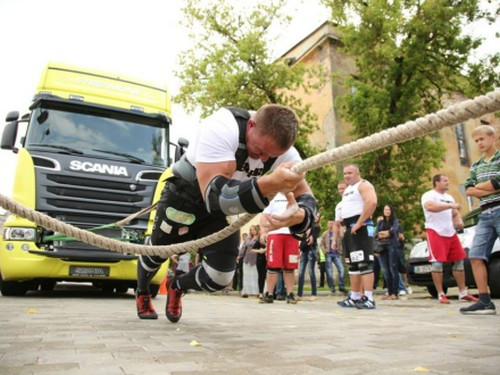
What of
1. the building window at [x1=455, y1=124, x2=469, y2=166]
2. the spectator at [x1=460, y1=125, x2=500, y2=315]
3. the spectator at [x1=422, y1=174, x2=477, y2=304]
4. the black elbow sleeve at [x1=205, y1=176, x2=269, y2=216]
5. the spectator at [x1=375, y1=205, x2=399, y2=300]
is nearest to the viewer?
the black elbow sleeve at [x1=205, y1=176, x2=269, y2=216]

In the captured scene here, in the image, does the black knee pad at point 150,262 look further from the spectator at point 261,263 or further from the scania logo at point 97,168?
the spectator at point 261,263

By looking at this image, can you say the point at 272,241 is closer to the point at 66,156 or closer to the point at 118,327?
the point at 66,156

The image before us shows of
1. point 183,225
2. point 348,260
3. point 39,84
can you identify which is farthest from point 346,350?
point 39,84

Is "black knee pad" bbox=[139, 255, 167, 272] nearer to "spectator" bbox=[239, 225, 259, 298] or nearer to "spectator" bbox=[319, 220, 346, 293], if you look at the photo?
"spectator" bbox=[239, 225, 259, 298]

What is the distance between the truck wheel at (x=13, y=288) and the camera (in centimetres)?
718

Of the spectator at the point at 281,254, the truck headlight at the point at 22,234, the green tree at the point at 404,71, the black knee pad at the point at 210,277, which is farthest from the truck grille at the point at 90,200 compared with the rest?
the green tree at the point at 404,71

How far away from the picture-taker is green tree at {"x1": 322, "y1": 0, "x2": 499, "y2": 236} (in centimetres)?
1598

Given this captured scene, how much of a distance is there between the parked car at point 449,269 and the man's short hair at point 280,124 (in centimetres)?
582

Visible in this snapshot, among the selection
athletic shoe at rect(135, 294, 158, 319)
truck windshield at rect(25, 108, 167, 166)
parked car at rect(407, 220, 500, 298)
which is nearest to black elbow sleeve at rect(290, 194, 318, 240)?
athletic shoe at rect(135, 294, 158, 319)

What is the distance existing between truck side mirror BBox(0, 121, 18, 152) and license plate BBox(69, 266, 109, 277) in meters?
2.12

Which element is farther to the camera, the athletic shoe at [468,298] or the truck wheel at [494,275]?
the truck wheel at [494,275]

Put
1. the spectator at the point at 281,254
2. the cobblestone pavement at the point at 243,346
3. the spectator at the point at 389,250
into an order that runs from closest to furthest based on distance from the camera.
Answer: the cobblestone pavement at the point at 243,346
the spectator at the point at 281,254
the spectator at the point at 389,250

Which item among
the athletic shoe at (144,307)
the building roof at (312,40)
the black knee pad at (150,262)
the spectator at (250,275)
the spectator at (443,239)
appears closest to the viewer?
the black knee pad at (150,262)

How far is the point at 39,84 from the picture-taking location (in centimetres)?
737
